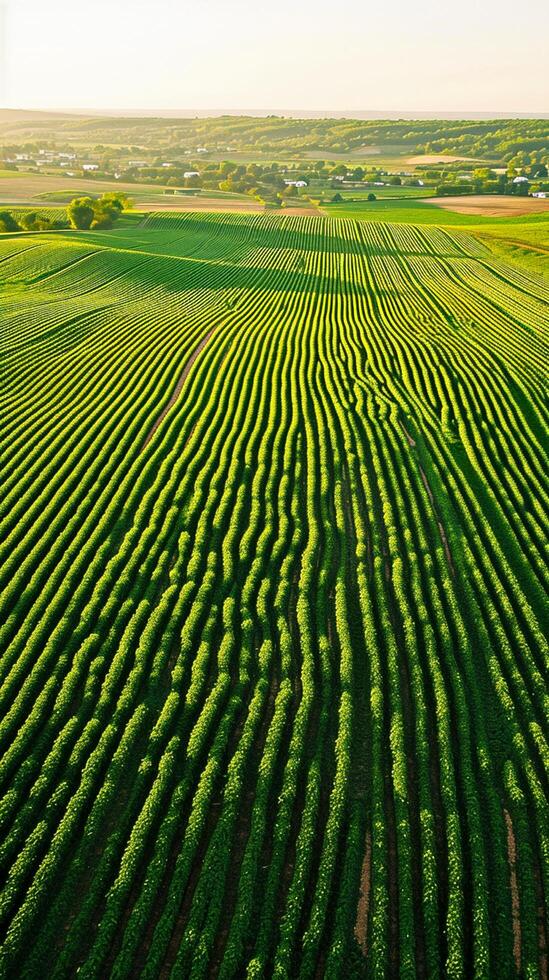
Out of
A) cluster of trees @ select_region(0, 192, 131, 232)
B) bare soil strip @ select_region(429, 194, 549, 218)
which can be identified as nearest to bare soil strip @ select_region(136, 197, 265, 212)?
cluster of trees @ select_region(0, 192, 131, 232)

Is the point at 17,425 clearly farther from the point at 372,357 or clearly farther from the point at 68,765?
the point at 372,357

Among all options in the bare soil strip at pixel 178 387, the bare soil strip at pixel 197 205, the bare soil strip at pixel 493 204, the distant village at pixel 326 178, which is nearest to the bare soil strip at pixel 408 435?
the bare soil strip at pixel 178 387

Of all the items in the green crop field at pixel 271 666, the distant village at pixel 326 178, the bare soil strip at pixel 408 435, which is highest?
the distant village at pixel 326 178

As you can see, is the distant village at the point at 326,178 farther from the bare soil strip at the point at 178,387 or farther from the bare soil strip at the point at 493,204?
the bare soil strip at the point at 178,387

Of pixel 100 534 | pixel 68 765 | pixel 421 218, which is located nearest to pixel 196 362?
pixel 100 534

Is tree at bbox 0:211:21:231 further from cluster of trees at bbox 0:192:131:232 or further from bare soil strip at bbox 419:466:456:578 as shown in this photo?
bare soil strip at bbox 419:466:456:578

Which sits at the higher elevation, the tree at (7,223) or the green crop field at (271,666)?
the tree at (7,223)
